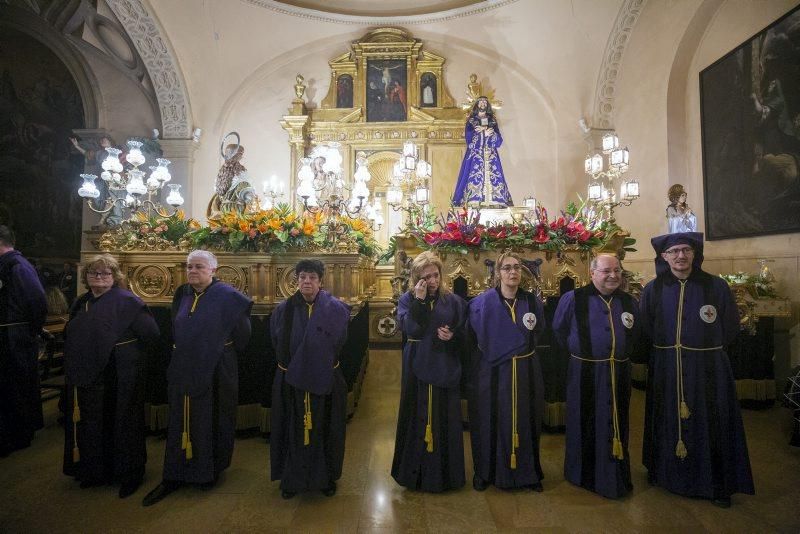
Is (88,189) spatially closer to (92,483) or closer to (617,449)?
(92,483)

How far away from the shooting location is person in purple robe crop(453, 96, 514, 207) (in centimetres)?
700

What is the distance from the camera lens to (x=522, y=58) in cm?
1064

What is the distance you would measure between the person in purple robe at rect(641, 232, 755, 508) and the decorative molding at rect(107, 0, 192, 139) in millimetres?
12067

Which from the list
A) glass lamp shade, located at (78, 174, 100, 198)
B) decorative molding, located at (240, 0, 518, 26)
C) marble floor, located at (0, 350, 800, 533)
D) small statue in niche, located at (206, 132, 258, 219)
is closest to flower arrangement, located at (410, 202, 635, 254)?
marble floor, located at (0, 350, 800, 533)

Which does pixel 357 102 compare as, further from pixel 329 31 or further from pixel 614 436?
pixel 614 436

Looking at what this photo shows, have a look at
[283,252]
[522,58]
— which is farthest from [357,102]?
[283,252]

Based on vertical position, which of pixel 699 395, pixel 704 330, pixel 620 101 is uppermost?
pixel 620 101

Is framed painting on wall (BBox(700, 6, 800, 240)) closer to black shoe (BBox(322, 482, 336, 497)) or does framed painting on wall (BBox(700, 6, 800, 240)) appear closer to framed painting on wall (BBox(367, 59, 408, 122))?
black shoe (BBox(322, 482, 336, 497))

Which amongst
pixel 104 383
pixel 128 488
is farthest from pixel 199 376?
pixel 128 488

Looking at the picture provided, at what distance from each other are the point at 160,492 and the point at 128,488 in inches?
10.9

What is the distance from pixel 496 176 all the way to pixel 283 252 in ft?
14.9

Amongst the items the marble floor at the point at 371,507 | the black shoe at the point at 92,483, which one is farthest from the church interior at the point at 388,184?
the black shoe at the point at 92,483

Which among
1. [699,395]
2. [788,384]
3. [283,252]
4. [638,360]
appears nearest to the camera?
[699,395]

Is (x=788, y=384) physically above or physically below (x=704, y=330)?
below
